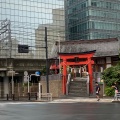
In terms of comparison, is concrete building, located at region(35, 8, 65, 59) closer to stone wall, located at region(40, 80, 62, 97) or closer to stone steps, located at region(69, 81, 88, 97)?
stone wall, located at region(40, 80, 62, 97)

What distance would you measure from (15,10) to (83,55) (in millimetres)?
59774

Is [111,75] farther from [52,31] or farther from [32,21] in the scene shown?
[52,31]

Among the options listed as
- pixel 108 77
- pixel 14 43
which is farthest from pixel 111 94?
pixel 14 43

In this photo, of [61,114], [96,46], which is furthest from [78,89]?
[61,114]

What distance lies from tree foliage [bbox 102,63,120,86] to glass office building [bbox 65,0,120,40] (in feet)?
243

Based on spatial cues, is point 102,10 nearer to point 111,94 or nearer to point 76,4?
point 76,4

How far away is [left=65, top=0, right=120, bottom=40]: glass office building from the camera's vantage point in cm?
11581

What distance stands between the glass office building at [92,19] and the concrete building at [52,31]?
7156 millimetres

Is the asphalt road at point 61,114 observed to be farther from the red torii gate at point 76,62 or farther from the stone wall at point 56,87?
the stone wall at point 56,87

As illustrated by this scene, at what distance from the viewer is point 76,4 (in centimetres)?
12181

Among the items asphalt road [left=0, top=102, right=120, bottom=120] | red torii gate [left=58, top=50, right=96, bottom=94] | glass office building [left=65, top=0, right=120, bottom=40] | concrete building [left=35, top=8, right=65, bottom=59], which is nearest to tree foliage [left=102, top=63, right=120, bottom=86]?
red torii gate [left=58, top=50, right=96, bottom=94]

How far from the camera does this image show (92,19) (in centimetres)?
11588

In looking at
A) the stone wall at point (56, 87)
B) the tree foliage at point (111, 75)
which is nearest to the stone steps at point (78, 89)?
the stone wall at point (56, 87)

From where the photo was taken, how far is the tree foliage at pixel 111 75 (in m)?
40.6
